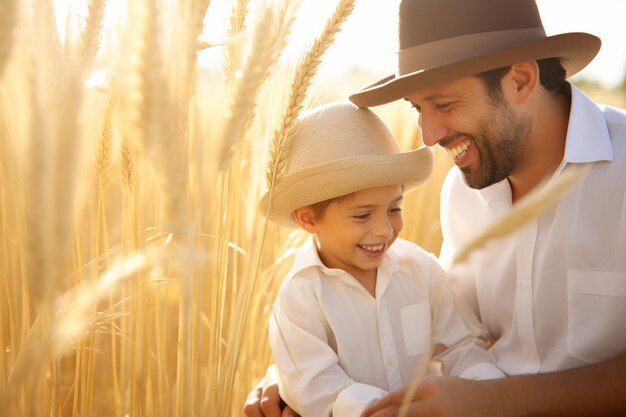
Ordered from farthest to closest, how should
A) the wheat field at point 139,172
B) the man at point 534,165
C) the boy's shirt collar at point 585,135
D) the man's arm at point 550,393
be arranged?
the boy's shirt collar at point 585,135, the man at point 534,165, the man's arm at point 550,393, the wheat field at point 139,172

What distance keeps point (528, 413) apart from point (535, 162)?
2.74 feet

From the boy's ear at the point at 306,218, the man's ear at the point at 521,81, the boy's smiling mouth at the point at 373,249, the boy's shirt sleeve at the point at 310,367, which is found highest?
the man's ear at the point at 521,81

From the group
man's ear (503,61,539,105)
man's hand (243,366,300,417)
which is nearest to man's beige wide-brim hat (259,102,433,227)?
man's ear (503,61,539,105)

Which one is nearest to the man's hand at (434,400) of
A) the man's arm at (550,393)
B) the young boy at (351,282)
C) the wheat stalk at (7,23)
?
the man's arm at (550,393)

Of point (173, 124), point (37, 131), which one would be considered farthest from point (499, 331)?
point (37, 131)

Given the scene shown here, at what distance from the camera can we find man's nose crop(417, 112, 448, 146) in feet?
6.79

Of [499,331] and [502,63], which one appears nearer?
[502,63]

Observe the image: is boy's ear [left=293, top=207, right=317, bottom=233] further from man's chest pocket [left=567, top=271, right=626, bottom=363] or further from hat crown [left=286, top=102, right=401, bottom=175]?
man's chest pocket [left=567, top=271, right=626, bottom=363]

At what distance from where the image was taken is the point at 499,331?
7.67ft

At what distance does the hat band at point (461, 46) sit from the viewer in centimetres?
205

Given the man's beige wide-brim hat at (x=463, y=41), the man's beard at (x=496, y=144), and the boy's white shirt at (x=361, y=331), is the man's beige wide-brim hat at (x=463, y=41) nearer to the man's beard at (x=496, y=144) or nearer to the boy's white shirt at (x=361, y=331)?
the man's beard at (x=496, y=144)

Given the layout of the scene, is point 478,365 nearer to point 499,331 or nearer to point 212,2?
point 499,331

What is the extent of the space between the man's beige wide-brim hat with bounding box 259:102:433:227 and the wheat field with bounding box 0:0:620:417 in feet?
0.30

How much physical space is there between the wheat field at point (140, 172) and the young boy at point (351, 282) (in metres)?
0.14
